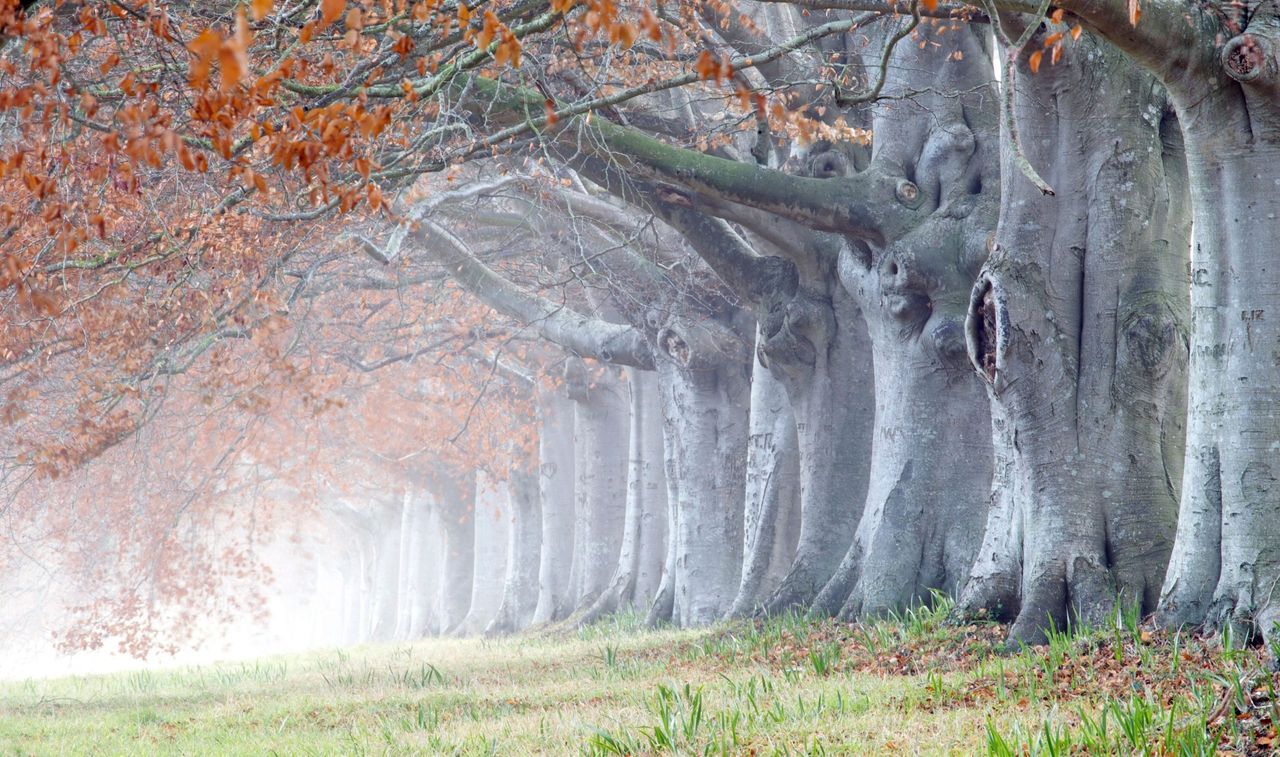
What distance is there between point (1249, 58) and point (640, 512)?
11.9 metres

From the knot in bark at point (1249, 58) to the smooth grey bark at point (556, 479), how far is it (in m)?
16.0

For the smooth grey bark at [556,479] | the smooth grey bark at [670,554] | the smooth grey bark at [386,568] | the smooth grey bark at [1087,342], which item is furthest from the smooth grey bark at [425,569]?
the smooth grey bark at [1087,342]

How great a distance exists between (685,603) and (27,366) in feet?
24.3

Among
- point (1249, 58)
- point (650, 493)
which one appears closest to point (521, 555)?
point (650, 493)

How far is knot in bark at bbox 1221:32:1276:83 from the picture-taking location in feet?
21.0

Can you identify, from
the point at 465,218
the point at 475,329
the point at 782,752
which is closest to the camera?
the point at 782,752

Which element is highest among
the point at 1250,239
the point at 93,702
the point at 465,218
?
the point at 465,218

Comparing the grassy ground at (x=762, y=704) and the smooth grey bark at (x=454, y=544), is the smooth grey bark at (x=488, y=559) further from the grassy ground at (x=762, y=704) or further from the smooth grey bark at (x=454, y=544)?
the grassy ground at (x=762, y=704)

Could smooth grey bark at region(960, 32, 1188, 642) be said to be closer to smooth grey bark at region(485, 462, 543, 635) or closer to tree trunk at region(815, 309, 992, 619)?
tree trunk at region(815, 309, 992, 619)

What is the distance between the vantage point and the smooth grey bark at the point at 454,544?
92.8 feet

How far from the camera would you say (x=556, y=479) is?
21.9m

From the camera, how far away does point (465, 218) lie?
15695mm

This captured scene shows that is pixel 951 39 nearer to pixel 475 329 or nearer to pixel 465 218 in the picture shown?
pixel 465 218

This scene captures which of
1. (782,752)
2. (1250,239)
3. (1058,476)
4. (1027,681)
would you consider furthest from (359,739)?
(1250,239)
